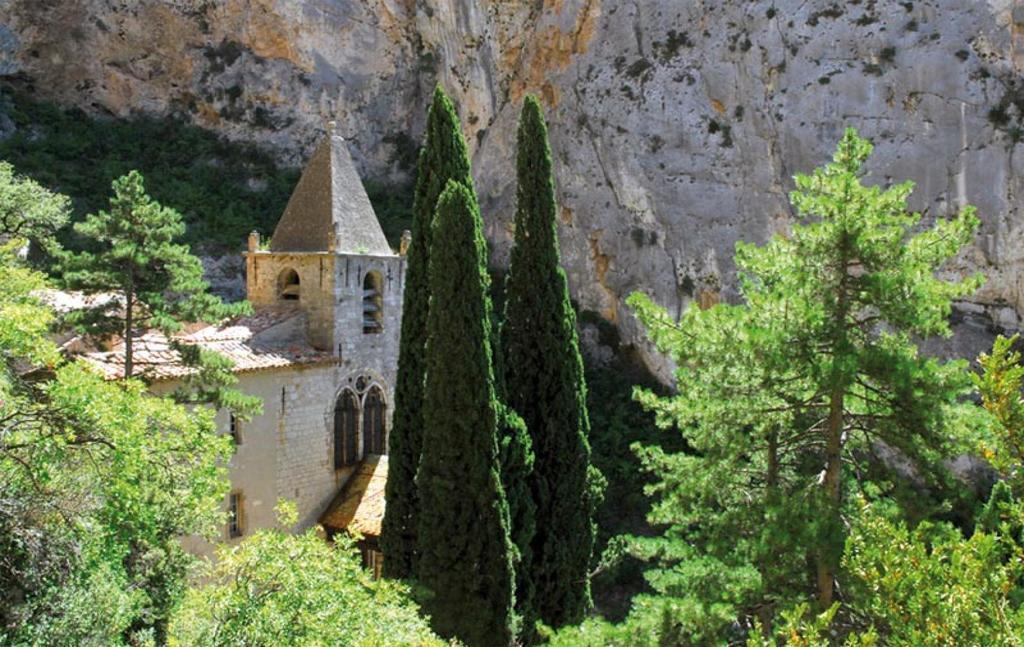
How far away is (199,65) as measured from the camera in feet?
116

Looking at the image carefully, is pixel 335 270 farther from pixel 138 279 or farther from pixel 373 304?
pixel 138 279

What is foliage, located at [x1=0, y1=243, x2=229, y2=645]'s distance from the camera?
6070 millimetres

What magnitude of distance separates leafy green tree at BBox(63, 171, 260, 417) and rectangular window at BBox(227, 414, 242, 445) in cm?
213

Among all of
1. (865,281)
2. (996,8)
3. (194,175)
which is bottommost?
(865,281)

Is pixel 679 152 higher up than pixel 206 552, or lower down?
higher up

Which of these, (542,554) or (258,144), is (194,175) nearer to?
(258,144)

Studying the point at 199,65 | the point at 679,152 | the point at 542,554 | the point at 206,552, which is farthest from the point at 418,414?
the point at 199,65

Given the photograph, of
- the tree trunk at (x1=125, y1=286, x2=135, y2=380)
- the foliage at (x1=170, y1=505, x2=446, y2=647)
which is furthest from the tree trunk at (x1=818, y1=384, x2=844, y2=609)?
the tree trunk at (x1=125, y1=286, x2=135, y2=380)

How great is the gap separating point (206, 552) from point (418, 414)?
4.41m

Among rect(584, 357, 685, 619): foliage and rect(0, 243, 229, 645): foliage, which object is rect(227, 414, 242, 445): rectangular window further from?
rect(584, 357, 685, 619): foliage

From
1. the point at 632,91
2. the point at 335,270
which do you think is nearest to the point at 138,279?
the point at 335,270

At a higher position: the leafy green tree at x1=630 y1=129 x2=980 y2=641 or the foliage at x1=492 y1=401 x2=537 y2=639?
the leafy green tree at x1=630 y1=129 x2=980 y2=641

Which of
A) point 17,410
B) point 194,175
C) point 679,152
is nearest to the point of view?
point 17,410

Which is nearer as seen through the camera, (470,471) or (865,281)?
(865,281)
